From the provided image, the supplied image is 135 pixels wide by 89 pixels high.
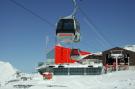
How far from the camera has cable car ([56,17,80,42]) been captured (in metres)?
28.7

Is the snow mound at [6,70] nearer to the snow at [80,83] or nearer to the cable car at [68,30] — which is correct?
the snow at [80,83]

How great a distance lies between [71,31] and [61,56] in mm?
77785

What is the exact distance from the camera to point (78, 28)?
3034cm

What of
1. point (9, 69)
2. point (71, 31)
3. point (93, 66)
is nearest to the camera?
A: point (71, 31)

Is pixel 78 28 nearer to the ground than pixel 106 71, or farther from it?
farther from it

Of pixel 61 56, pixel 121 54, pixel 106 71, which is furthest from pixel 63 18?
pixel 61 56

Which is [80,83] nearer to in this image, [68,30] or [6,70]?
[68,30]

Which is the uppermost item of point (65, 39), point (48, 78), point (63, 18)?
point (63, 18)

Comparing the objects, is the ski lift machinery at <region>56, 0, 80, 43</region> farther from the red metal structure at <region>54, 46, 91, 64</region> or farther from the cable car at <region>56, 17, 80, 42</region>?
the red metal structure at <region>54, 46, 91, 64</region>

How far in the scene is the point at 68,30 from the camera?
29016 mm

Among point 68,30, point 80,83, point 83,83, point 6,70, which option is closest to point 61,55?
point 6,70

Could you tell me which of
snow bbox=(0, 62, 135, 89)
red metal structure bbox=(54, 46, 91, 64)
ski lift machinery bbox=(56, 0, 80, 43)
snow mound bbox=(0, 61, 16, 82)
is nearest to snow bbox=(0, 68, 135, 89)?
snow bbox=(0, 62, 135, 89)

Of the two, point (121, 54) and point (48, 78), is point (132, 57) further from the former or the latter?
point (48, 78)

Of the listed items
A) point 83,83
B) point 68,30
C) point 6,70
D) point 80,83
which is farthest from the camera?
point 6,70
